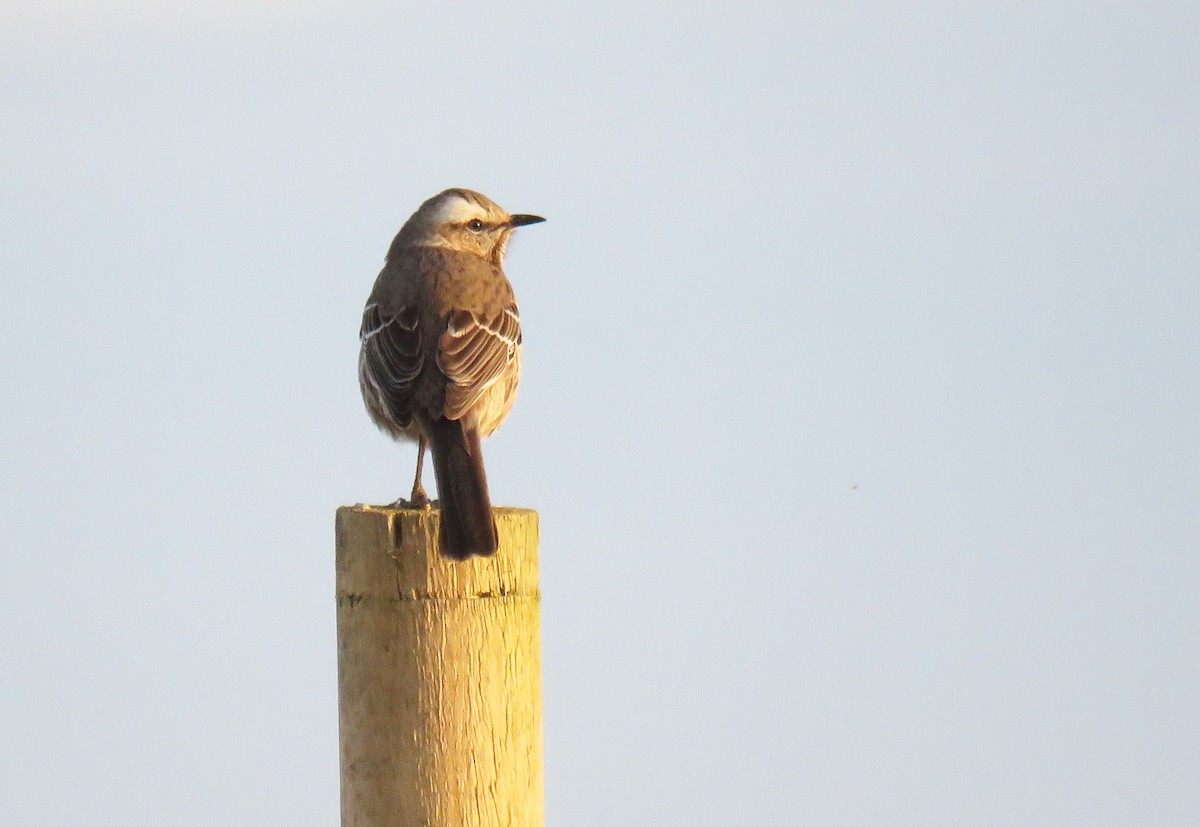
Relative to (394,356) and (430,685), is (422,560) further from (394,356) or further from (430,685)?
(394,356)

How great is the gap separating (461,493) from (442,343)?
2.11 m

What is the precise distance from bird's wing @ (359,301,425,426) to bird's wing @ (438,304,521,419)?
14cm

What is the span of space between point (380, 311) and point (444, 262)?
0.50 meters

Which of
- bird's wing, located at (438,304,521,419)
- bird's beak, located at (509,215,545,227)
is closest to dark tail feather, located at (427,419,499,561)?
bird's wing, located at (438,304,521,419)

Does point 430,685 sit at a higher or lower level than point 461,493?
lower

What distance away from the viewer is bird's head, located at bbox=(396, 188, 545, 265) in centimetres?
816

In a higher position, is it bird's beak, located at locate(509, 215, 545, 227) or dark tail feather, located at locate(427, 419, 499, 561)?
bird's beak, located at locate(509, 215, 545, 227)

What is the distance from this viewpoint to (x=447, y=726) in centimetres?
387

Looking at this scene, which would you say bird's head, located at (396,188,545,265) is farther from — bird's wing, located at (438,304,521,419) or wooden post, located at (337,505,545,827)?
wooden post, located at (337,505,545,827)

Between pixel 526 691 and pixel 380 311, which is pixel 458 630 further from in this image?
pixel 380 311

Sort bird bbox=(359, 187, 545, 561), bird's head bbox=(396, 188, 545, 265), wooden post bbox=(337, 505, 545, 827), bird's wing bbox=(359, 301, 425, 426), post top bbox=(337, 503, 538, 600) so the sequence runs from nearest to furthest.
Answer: wooden post bbox=(337, 505, 545, 827), post top bbox=(337, 503, 538, 600), bird bbox=(359, 187, 545, 561), bird's wing bbox=(359, 301, 425, 426), bird's head bbox=(396, 188, 545, 265)

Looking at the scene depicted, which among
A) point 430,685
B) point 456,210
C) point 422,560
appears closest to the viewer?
point 430,685

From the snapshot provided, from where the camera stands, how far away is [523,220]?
8.35m

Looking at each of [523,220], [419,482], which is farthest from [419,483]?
[523,220]
